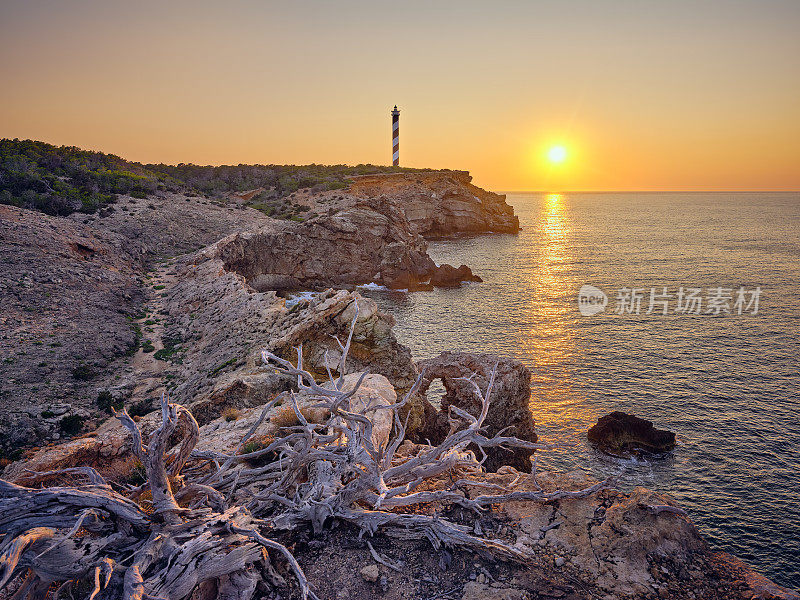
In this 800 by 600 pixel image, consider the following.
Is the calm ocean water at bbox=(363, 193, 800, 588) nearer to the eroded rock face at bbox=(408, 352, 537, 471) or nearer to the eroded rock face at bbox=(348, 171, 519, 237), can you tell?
the eroded rock face at bbox=(408, 352, 537, 471)

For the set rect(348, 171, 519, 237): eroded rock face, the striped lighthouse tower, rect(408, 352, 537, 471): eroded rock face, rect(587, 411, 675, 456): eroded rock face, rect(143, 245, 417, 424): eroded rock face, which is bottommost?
rect(587, 411, 675, 456): eroded rock face

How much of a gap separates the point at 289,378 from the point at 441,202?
91.0 meters

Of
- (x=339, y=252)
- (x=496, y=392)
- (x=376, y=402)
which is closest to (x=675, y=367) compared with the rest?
(x=496, y=392)

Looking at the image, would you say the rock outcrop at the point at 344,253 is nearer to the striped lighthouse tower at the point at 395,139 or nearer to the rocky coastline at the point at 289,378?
the rocky coastline at the point at 289,378

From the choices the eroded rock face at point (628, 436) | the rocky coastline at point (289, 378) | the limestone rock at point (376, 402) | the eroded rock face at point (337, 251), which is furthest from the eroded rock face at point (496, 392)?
the eroded rock face at point (337, 251)

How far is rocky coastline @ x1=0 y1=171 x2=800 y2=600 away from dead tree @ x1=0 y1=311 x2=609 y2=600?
1.27 ft

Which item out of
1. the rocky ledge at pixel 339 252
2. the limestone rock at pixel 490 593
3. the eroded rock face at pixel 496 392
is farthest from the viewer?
the rocky ledge at pixel 339 252

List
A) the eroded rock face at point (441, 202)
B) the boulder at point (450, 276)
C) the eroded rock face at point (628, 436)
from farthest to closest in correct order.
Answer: the eroded rock face at point (441, 202) < the boulder at point (450, 276) < the eroded rock face at point (628, 436)

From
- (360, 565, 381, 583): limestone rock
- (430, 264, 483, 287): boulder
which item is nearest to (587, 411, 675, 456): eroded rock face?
(360, 565, 381, 583): limestone rock

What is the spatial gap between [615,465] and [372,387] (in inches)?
604

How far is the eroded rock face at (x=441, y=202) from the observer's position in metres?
98.4

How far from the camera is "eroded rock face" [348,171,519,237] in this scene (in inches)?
3873

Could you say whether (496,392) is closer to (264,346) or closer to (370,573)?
(264,346)

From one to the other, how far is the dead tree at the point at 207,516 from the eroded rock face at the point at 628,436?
683 inches
